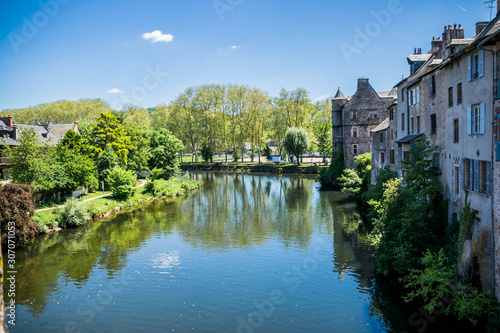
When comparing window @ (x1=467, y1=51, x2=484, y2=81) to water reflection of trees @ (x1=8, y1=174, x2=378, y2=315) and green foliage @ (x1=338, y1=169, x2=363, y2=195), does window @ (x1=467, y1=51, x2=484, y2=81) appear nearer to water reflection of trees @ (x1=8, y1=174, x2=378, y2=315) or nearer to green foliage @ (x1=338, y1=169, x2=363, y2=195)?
water reflection of trees @ (x1=8, y1=174, x2=378, y2=315)

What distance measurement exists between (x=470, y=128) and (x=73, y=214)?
2956cm

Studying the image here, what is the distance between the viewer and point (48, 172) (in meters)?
32.9

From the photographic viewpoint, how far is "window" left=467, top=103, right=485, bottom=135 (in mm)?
14816

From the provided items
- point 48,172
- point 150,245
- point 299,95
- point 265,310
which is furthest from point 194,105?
point 265,310

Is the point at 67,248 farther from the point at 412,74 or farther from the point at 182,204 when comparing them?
the point at 412,74

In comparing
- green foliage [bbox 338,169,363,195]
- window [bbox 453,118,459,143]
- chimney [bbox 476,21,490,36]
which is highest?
chimney [bbox 476,21,490,36]

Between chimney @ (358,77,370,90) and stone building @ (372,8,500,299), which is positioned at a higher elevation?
chimney @ (358,77,370,90)

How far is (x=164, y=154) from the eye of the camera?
2254 inches

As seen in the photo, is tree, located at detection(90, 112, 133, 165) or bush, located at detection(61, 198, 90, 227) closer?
bush, located at detection(61, 198, 90, 227)

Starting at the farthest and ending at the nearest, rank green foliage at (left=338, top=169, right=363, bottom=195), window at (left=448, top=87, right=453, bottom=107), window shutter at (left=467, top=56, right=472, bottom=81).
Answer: green foliage at (left=338, top=169, right=363, bottom=195) < window at (left=448, top=87, right=453, bottom=107) < window shutter at (left=467, top=56, right=472, bottom=81)

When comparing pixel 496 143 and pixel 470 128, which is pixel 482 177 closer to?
pixel 496 143

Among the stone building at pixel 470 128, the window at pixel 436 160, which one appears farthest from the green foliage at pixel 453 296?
the window at pixel 436 160

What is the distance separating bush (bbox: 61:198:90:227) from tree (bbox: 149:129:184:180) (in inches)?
970

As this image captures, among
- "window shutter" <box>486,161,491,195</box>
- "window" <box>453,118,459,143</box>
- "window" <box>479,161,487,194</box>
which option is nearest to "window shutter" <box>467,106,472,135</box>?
"window" <box>479,161,487,194</box>
